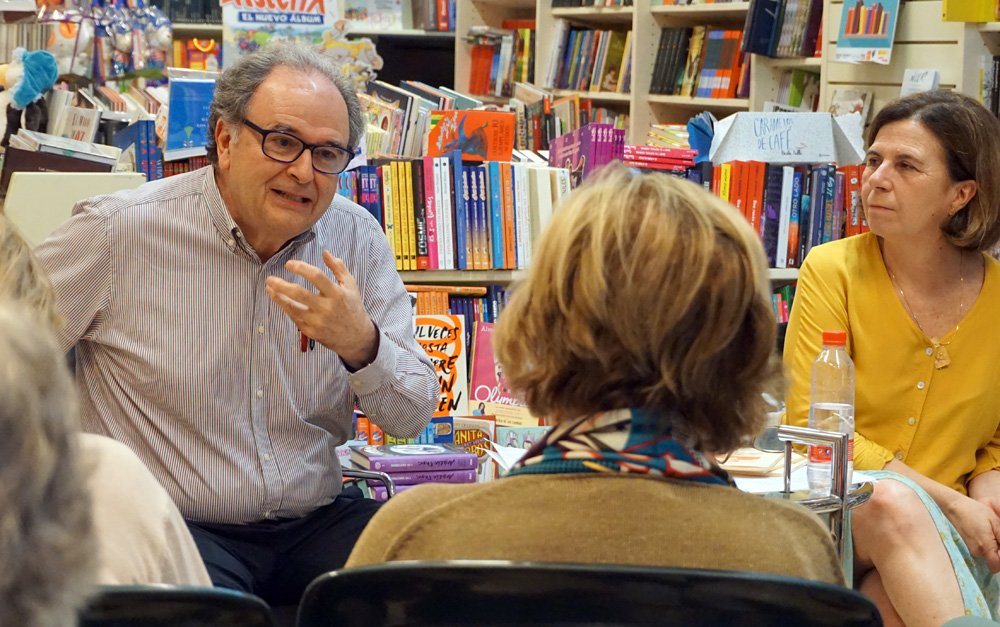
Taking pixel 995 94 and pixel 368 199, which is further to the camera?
pixel 995 94

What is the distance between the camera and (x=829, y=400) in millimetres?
2545

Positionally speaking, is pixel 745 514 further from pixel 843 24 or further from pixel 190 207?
pixel 843 24

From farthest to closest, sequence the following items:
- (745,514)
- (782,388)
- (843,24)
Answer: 1. (843,24)
2. (782,388)
3. (745,514)

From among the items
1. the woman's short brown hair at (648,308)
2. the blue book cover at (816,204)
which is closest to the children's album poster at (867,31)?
the blue book cover at (816,204)

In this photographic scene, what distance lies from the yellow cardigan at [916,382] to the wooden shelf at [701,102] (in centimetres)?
314

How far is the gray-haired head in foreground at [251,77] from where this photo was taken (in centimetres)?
226

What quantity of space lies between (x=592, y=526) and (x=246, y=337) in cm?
116

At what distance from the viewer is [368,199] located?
10.8ft

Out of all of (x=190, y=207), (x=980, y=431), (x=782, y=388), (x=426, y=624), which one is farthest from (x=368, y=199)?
(x=426, y=624)

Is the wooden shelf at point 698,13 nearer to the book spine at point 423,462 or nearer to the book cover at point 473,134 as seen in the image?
the book cover at point 473,134

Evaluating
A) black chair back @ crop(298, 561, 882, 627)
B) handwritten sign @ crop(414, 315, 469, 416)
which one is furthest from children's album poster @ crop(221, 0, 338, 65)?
black chair back @ crop(298, 561, 882, 627)

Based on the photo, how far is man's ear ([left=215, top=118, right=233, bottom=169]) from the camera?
7.40ft

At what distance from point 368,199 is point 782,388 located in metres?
2.05

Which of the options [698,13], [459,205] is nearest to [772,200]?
[459,205]
